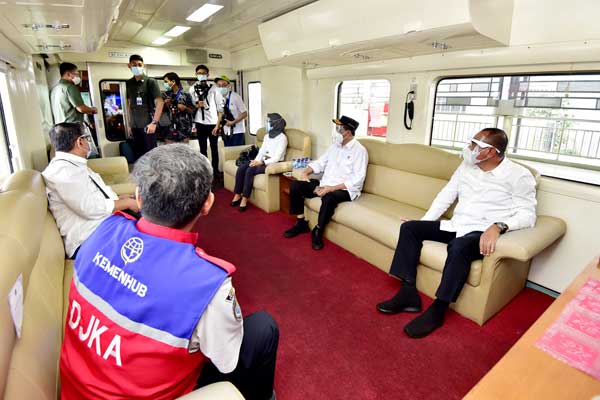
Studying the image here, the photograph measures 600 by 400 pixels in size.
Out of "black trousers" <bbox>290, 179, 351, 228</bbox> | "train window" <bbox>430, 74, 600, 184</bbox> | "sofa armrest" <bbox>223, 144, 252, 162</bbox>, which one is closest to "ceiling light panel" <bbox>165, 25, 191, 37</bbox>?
"sofa armrest" <bbox>223, 144, 252, 162</bbox>

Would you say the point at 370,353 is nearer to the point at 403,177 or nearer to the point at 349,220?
the point at 349,220

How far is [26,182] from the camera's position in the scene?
6.27ft

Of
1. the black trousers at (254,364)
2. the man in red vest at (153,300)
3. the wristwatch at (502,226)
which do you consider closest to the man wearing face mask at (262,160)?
the wristwatch at (502,226)

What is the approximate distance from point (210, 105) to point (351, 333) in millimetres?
4729

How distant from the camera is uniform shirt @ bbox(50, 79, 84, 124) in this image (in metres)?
4.05

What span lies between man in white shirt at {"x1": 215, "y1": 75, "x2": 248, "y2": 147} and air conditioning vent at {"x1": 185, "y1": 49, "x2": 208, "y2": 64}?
1121 millimetres

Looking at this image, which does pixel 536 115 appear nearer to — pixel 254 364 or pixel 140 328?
pixel 254 364

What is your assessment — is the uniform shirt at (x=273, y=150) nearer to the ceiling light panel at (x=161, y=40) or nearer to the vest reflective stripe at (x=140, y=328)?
the ceiling light panel at (x=161, y=40)

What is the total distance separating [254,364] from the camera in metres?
1.32

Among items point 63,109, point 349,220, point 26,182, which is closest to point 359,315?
point 349,220

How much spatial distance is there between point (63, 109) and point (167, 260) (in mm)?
4248

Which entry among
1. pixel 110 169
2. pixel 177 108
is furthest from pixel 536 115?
pixel 177 108

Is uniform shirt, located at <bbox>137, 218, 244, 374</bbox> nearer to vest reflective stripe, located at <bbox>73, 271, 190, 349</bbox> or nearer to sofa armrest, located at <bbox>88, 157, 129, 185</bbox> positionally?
vest reflective stripe, located at <bbox>73, 271, 190, 349</bbox>

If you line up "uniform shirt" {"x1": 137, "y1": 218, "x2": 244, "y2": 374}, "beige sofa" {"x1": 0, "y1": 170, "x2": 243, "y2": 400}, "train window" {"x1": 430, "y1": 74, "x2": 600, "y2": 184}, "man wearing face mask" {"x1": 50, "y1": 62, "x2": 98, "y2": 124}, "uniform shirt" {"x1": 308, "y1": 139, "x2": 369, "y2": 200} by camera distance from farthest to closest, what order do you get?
"man wearing face mask" {"x1": 50, "y1": 62, "x2": 98, "y2": 124}, "uniform shirt" {"x1": 308, "y1": 139, "x2": 369, "y2": 200}, "train window" {"x1": 430, "y1": 74, "x2": 600, "y2": 184}, "uniform shirt" {"x1": 137, "y1": 218, "x2": 244, "y2": 374}, "beige sofa" {"x1": 0, "y1": 170, "x2": 243, "y2": 400}
